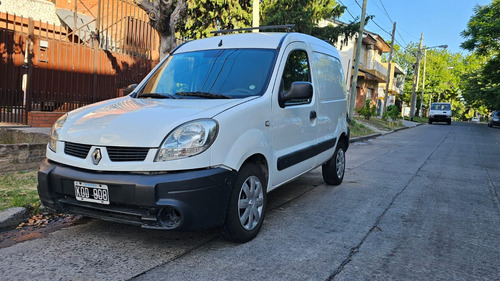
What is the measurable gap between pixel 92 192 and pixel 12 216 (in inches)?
56.5

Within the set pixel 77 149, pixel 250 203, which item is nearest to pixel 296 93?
pixel 250 203

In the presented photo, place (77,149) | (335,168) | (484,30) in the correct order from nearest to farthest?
(77,149)
(335,168)
(484,30)

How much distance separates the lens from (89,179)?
116 inches

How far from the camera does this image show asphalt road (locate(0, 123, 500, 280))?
114 inches

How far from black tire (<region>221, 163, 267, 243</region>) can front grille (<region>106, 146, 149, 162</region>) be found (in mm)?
795

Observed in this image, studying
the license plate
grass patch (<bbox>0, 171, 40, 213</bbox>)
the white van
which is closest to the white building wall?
grass patch (<bbox>0, 171, 40, 213</bbox>)

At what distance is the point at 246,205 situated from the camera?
3.42 metres

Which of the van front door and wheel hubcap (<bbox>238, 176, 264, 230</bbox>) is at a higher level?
the van front door

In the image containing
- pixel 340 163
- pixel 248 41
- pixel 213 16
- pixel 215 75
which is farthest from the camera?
pixel 213 16

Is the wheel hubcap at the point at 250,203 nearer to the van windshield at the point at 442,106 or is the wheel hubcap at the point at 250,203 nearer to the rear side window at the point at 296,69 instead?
the rear side window at the point at 296,69

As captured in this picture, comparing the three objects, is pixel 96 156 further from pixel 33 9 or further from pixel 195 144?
pixel 33 9

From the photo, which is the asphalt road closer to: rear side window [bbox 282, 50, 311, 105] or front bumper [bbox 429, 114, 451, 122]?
rear side window [bbox 282, 50, 311, 105]

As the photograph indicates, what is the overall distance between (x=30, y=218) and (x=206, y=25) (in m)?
12.1

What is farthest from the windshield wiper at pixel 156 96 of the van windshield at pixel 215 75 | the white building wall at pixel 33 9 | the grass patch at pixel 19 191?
the white building wall at pixel 33 9
